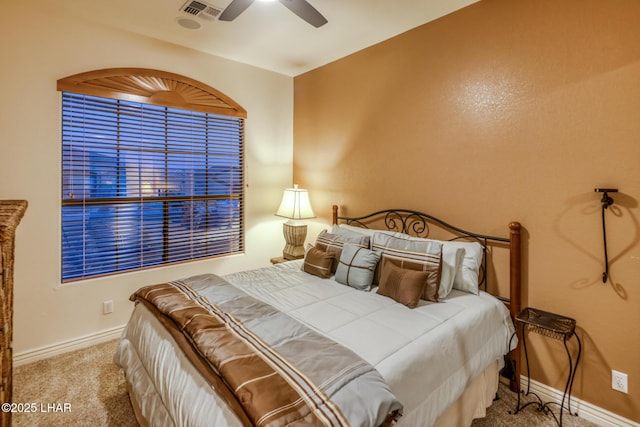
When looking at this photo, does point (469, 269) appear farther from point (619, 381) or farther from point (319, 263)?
point (319, 263)

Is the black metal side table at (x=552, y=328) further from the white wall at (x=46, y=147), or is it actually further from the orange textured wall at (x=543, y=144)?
the white wall at (x=46, y=147)

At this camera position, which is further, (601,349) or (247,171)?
(247,171)

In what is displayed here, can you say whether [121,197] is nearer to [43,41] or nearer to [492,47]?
[43,41]

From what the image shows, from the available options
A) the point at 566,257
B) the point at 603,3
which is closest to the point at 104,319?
the point at 566,257

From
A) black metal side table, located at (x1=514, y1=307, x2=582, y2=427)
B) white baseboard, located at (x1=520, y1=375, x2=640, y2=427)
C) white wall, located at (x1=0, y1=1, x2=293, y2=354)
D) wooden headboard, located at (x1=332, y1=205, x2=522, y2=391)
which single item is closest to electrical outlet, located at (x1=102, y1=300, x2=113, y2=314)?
white wall, located at (x1=0, y1=1, x2=293, y2=354)

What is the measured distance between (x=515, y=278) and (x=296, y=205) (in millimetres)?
2236

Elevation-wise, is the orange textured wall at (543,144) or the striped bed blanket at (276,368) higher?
the orange textured wall at (543,144)

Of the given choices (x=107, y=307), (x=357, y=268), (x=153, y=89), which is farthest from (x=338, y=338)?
(x=153, y=89)

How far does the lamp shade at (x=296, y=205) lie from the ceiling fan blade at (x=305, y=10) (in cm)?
180

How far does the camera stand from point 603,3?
1960 millimetres

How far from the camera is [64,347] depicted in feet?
9.27

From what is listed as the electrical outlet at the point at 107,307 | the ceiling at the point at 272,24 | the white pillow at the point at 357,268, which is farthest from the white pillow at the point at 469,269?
the electrical outlet at the point at 107,307

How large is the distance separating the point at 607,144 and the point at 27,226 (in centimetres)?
419

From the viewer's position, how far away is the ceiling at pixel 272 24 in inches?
100
